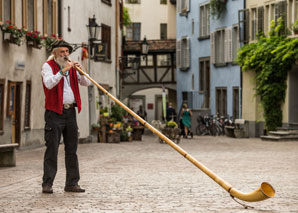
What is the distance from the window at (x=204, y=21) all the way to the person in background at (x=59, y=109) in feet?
105

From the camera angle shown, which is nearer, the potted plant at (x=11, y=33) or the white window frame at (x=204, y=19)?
the potted plant at (x=11, y=33)

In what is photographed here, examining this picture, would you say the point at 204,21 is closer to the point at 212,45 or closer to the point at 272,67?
the point at 212,45

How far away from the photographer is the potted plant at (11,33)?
1978 cm

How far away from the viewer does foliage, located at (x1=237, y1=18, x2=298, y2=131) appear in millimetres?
30061

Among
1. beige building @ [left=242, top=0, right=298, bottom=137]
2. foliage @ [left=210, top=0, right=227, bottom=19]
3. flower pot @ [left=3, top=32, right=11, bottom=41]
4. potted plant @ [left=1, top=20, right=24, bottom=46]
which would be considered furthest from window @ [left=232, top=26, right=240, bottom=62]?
flower pot @ [left=3, top=32, right=11, bottom=41]

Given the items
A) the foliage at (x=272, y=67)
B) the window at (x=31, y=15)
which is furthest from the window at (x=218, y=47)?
the window at (x=31, y=15)

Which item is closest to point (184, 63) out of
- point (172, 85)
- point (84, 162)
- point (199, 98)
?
point (199, 98)

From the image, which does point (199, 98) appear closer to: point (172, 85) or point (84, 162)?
point (172, 85)

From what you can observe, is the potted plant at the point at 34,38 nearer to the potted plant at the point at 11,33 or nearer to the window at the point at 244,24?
the potted plant at the point at 11,33

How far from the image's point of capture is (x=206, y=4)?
41344mm

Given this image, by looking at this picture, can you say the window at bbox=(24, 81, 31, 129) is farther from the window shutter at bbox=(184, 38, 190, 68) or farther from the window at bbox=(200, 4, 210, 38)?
the window shutter at bbox=(184, 38, 190, 68)

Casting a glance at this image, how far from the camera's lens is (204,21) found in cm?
4194

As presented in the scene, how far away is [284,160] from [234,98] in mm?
20232

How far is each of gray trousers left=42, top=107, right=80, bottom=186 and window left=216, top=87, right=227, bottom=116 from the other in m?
29.4
